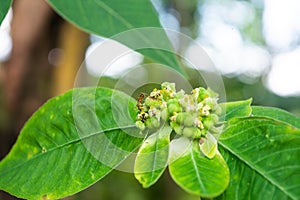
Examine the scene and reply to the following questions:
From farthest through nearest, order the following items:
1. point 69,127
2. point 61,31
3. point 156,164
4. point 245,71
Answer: point 245,71
point 61,31
point 69,127
point 156,164

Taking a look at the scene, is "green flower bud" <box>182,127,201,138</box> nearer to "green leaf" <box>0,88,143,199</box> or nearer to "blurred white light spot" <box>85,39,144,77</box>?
"green leaf" <box>0,88,143,199</box>

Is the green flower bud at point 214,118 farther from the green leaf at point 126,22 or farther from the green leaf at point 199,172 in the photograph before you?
the green leaf at point 126,22

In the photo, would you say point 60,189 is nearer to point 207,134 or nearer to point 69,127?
point 69,127

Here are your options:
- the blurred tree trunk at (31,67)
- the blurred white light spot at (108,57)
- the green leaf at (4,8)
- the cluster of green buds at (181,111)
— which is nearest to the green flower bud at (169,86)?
the cluster of green buds at (181,111)

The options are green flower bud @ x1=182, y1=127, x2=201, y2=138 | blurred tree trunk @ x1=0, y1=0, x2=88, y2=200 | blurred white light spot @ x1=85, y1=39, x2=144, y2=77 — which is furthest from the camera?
blurred tree trunk @ x1=0, y1=0, x2=88, y2=200

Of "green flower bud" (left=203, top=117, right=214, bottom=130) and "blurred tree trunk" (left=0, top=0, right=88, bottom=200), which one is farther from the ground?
"blurred tree trunk" (left=0, top=0, right=88, bottom=200)

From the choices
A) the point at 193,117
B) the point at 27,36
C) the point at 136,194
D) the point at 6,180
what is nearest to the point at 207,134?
the point at 193,117

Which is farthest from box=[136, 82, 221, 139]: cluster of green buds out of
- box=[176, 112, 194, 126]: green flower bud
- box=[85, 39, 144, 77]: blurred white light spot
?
box=[85, 39, 144, 77]: blurred white light spot
